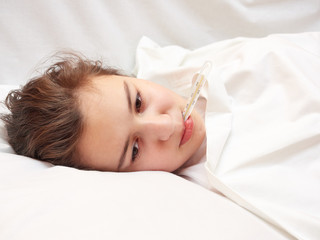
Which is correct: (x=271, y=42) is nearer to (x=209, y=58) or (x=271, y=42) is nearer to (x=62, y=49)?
(x=209, y=58)

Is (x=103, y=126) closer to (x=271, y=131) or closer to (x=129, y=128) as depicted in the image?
(x=129, y=128)

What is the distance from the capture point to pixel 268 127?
37.4 inches

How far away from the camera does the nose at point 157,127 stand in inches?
35.5

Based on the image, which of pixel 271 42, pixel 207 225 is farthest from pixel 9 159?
pixel 271 42

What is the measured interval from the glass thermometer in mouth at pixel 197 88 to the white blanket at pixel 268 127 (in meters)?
0.03

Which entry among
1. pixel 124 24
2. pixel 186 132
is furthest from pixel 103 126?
pixel 124 24

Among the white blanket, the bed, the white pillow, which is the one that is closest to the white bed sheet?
the bed

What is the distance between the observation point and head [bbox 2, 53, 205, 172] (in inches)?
35.4

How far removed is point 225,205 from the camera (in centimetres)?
73

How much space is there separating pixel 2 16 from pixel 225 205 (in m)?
1.06

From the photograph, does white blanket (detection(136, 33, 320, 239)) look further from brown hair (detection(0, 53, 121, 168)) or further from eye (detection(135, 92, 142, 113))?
brown hair (detection(0, 53, 121, 168))

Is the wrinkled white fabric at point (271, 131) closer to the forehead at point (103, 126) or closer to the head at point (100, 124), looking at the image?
the head at point (100, 124)

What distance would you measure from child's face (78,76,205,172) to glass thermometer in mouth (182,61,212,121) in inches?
0.9

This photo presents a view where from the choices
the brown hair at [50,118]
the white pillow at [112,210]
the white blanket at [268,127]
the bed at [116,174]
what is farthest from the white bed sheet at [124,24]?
the white pillow at [112,210]
